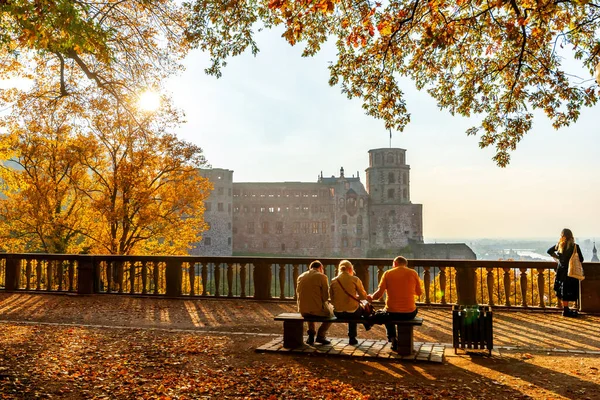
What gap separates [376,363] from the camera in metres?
6.99

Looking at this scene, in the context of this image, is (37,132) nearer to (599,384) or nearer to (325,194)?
(599,384)

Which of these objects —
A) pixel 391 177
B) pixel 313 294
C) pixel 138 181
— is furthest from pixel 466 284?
pixel 391 177

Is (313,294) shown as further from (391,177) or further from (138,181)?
(391,177)

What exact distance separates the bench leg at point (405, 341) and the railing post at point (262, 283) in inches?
243

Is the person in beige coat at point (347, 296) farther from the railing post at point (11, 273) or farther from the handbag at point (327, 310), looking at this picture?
the railing post at point (11, 273)

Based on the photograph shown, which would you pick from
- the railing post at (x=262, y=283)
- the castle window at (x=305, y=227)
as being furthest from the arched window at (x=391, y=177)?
the railing post at (x=262, y=283)

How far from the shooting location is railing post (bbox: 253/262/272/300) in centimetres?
1302

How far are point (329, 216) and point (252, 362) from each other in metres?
82.5

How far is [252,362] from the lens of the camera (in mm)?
7012

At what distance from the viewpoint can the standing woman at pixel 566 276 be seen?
1084cm

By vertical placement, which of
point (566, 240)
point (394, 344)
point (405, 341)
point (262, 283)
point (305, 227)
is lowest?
point (394, 344)

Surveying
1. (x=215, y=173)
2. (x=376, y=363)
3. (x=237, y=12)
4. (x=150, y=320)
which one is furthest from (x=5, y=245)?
(x=215, y=173)

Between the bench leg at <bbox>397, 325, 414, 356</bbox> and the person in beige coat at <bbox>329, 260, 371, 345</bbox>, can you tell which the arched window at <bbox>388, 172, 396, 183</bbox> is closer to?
the person in beige coat at <bbox>329, 260, 371, 345</bbox>

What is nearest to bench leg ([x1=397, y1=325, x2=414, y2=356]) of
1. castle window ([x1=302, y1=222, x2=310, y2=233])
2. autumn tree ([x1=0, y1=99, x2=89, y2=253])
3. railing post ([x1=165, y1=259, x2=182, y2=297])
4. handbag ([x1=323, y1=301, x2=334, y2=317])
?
handbag ([x1=323, y1=301, x2=334, y2=317])
